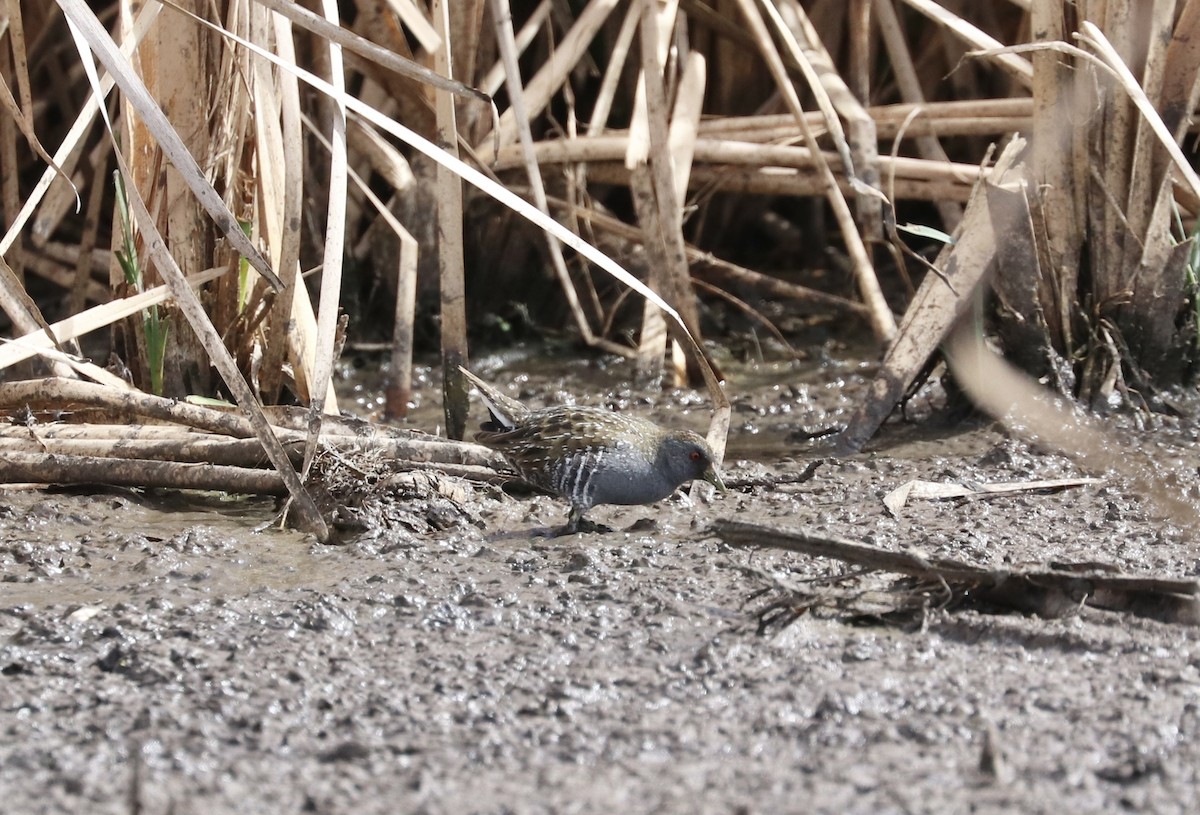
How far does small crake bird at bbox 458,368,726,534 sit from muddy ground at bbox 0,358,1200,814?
0.11 meters

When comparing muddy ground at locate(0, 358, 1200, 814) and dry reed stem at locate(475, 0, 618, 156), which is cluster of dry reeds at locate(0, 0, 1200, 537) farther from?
muddy ground at locate(0, 358, 1200, 814)

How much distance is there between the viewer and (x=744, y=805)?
6.61 feet

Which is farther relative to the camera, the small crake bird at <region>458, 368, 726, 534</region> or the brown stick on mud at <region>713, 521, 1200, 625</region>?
the small crake bird at <region>458, 368, 726, 534</region>

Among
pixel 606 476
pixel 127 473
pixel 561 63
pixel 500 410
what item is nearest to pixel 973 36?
pixel 561 63

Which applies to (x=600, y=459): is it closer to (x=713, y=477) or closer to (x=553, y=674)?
(x=713, y=477)

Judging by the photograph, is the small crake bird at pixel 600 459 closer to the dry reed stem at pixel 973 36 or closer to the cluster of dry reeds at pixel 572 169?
the cluster of dry reeds at pixel 572 169

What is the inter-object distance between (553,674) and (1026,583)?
966 mm

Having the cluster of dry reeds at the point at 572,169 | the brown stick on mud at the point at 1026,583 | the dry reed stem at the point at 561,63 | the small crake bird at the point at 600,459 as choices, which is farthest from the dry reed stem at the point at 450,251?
the brown stick on mud at the point at 1026,583

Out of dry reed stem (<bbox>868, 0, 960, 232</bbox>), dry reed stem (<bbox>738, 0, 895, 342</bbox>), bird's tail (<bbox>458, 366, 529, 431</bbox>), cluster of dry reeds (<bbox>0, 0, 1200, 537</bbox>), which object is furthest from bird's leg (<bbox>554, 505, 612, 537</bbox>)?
dry reed stem (<bbox>868, 0, 960, 232</bbox>)

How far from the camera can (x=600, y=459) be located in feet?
11.8

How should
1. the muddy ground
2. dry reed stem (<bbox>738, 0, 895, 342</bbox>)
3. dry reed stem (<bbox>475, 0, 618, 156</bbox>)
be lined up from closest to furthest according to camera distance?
the muddy ground
dry reed stem (<bbox>738, 0, 895, 342</bbox>)
dry reed stem (<bbox>475, 0, 618, 156</bbox>)

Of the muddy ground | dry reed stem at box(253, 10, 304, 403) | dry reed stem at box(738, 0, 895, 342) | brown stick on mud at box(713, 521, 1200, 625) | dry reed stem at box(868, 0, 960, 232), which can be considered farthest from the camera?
dry reed stem at box(868, 0, 960, 232)

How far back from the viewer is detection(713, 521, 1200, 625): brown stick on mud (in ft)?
8.79

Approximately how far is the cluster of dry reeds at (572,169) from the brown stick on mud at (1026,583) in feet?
2.64
